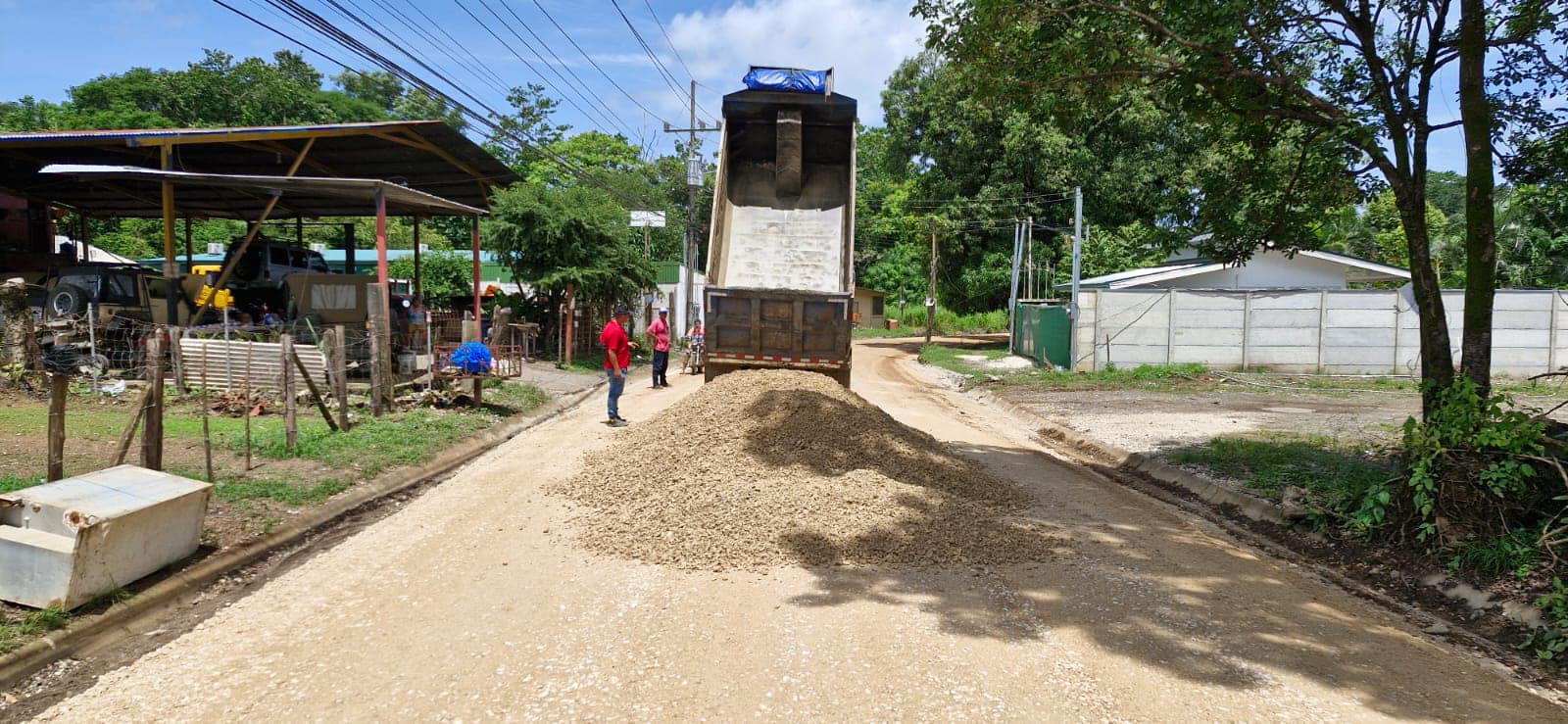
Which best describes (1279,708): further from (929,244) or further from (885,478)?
(929,244)

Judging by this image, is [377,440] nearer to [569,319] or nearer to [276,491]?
[276,491]

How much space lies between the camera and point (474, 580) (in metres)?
5.45

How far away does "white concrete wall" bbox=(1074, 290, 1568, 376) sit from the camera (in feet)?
72.3

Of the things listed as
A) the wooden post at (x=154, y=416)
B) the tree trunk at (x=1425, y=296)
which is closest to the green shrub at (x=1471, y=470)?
the tree trunk at (x=1425, y=296)

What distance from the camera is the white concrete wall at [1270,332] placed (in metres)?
22.0

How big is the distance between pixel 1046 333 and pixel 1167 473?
15.5m

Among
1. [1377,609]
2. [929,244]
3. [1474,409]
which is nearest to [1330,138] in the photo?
[1474,409]

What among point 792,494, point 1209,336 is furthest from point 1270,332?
point 792,494

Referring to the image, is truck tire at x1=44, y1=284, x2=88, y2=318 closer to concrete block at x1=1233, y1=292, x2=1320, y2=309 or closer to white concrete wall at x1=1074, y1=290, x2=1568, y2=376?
white concrete wall at x1=1074, y1=290, x2=1568, y2=376

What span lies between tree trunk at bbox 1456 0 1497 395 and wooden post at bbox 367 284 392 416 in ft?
39.1

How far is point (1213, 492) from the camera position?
349 inches

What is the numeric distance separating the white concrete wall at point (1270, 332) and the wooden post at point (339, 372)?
695 inches

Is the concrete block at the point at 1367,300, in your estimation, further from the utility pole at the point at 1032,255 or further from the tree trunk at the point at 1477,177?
the tree trunk at the point at 1477,177

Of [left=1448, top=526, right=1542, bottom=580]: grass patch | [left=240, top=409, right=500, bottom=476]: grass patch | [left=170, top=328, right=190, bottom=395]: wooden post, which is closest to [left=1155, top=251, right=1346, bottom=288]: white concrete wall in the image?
[left=1448, top=526, right=1542, bottom=580]: grass patch
